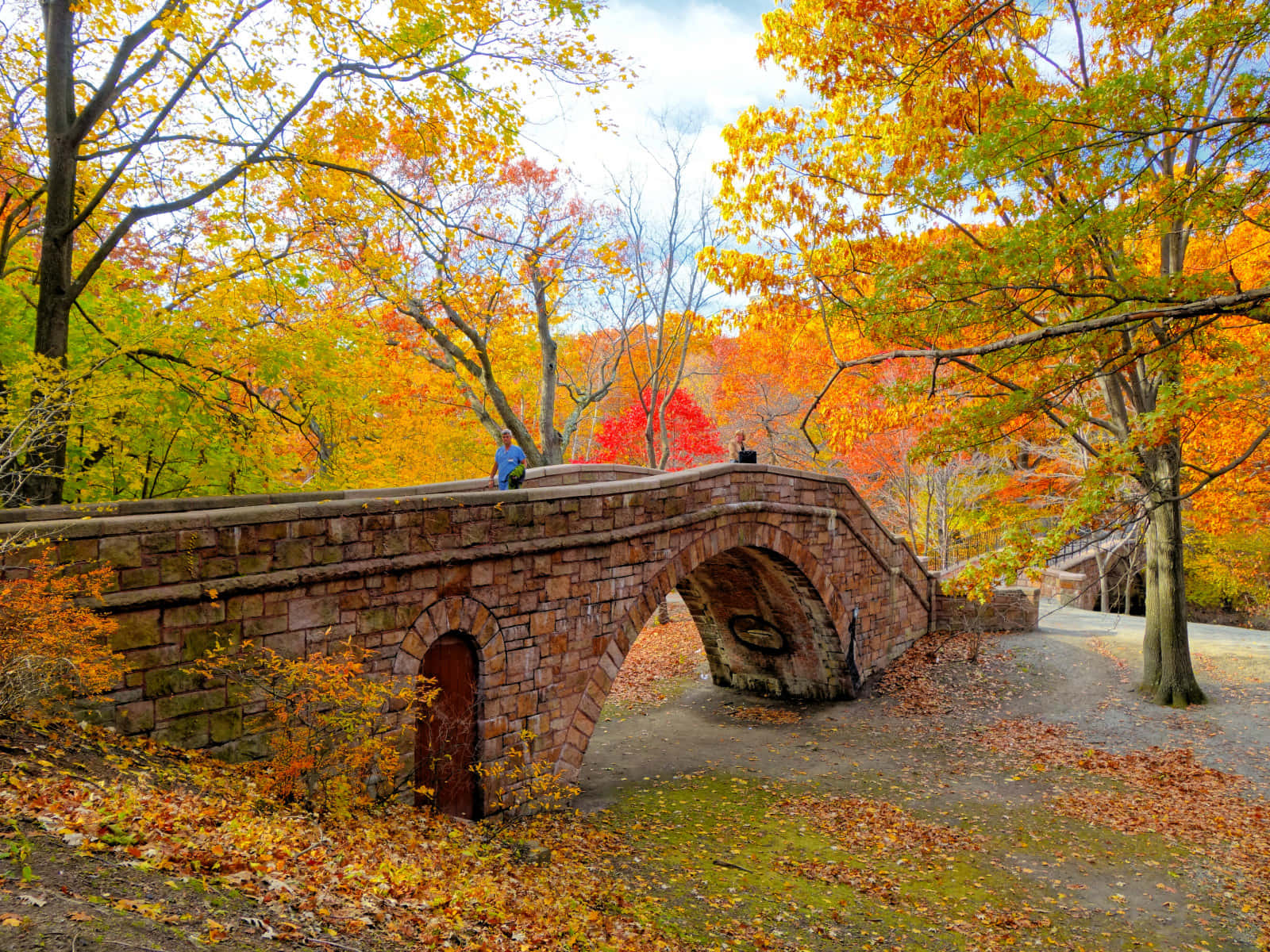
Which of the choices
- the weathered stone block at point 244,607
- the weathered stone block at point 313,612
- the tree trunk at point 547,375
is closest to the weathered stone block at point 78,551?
the weathered stone block at point 244,607

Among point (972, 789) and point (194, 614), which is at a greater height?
point (194, 614)

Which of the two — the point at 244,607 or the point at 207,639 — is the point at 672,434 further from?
the point at 207,639

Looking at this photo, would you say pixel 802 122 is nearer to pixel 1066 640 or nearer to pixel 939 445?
pixel 939 445

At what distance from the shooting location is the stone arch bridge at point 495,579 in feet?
17.5

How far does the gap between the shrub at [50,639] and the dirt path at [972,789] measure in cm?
497

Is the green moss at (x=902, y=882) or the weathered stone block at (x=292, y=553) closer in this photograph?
the weathered stone block at (x=292, y=553)

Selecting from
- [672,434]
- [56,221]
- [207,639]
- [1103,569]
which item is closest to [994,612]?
[1103,569]

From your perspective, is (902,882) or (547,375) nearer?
(902,882)

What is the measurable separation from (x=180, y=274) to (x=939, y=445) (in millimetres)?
10224

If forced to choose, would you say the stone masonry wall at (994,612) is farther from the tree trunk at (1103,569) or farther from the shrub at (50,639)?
the shrub at (50,639)

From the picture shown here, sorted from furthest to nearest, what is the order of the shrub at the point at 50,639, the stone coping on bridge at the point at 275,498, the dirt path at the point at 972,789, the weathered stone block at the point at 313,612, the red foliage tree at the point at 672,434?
the red foliage tree at the point at 672,434
the dirt path at the point at 972,789
the weathered stone block at the point at 313,612
the stone coping on bridge at the point at 275,498
the shrub at the point at 50,639

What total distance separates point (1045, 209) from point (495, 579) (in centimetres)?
747

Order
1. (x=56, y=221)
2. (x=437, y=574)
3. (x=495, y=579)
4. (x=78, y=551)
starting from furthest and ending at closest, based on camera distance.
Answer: (x=495, y=579), (x=56, y=221), (x=437, y=574), (x=78, y=551)

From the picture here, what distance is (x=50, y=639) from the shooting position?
13.7 ft
